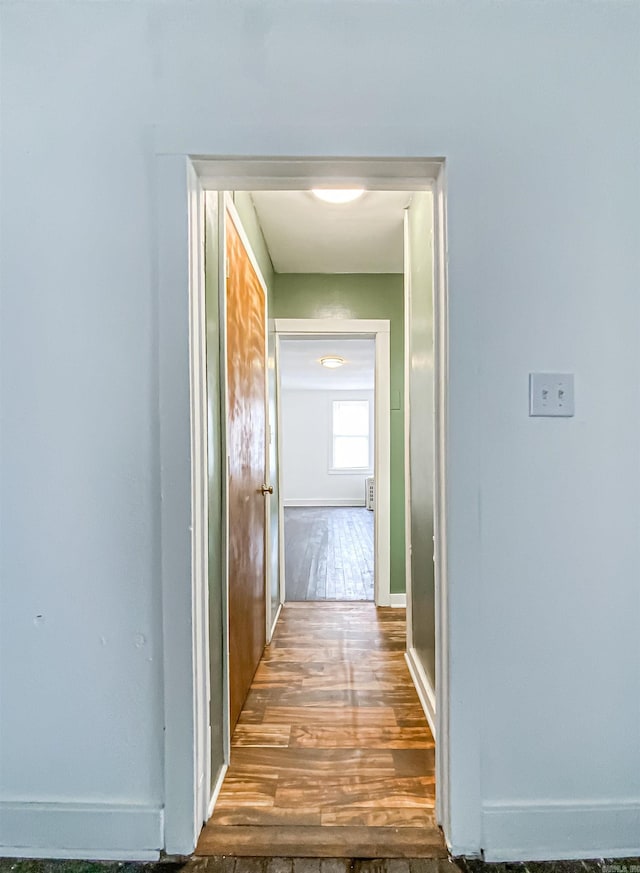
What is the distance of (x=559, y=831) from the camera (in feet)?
3.68

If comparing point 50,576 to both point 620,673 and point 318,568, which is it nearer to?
point 620,673

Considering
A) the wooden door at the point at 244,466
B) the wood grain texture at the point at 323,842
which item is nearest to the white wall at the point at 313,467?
the wooden door at the point at 244,466

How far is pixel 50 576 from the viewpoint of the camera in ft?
3.72

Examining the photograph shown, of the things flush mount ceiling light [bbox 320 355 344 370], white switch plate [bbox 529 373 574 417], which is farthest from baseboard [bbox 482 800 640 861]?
flush mount ceiling light [bbox 320 355 344 370]

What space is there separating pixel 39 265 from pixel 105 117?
424mm

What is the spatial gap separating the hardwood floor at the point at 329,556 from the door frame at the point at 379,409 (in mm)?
323

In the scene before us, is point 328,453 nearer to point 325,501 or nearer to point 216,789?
point 325,501

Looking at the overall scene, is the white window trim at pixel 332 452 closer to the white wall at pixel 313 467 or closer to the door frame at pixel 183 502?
the white wall at pixel 313 467

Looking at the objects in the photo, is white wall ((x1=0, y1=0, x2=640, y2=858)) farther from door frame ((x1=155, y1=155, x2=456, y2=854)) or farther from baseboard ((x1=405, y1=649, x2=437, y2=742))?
baseboard ((x1=405, y1=649, x2=437, y2=742))

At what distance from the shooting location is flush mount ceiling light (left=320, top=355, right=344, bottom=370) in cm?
534

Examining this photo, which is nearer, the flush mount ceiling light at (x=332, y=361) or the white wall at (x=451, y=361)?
the white wall at (x=451, y=361)

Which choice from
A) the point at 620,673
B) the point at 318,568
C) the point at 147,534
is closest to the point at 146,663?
the point at 147,534

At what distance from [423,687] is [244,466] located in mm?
1241

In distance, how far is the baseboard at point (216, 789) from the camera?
123cm
